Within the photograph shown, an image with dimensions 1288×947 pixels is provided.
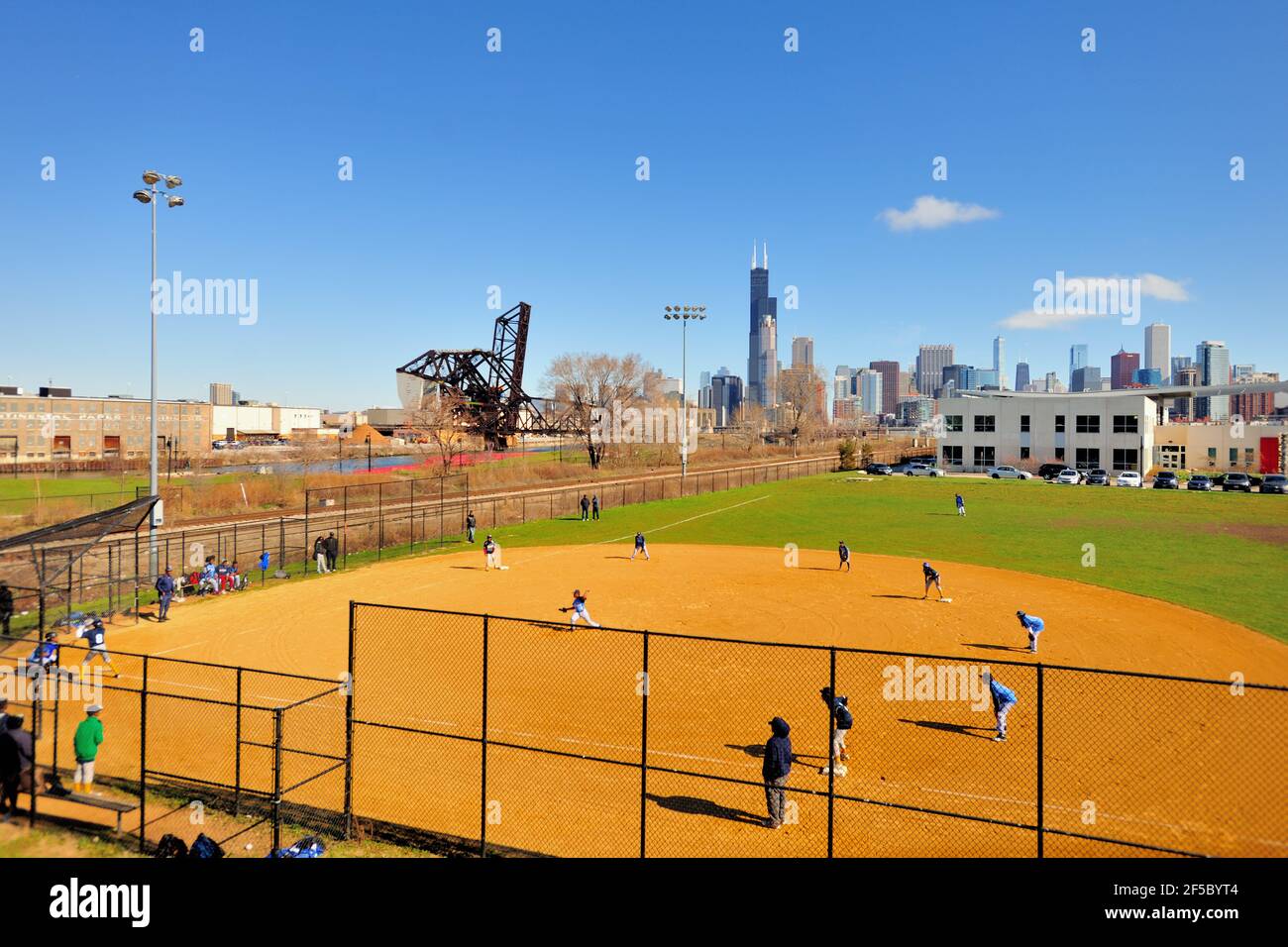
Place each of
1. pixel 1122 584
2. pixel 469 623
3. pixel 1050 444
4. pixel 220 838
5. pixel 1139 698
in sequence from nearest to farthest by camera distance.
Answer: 1. pixel 220 838
2. pixel 1139 698
3. pixel 469 623
4. pixel 1122 584
5. pixel 1050 444

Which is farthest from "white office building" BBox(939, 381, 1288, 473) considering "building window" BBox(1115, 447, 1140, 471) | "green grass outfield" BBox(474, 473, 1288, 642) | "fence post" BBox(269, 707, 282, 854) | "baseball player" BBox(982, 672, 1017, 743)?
"fence post" BBox(269, 707, 282, 854)

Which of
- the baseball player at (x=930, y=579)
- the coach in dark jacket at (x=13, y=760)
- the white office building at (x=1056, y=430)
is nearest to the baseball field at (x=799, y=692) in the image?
the baseball player at (x=930, y=579)

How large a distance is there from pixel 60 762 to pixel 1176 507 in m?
57.3

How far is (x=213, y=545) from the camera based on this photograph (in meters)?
32.4

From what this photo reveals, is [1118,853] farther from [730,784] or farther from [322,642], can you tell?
[322,642]

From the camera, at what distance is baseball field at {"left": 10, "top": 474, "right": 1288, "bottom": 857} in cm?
1029

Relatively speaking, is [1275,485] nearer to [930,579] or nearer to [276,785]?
[930,579]

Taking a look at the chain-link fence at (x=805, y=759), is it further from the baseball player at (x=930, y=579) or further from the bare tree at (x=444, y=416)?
the bare tree at (x=444, y=416)

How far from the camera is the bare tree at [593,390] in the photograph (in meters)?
82.2

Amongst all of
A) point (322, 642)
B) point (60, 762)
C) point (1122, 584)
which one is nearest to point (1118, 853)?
point (60, 762)

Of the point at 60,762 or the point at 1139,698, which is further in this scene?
the point at 1139,698

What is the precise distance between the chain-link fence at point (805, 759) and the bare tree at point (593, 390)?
211 feet

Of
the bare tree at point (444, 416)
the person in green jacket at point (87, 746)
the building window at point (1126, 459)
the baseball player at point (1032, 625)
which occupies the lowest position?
the person in green jacket at point (87, 746)

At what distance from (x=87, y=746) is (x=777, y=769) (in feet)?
35.5
